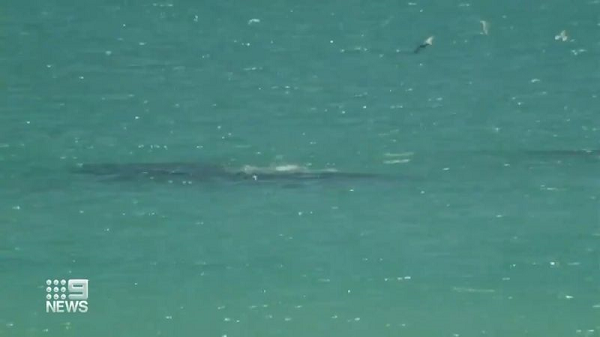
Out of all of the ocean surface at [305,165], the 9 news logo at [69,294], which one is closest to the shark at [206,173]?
the ocean surface at [305,165]

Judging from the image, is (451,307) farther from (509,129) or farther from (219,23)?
(219,23)

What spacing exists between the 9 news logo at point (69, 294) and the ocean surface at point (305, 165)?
0.04ft

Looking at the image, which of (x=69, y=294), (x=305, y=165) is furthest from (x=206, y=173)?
(x=69, y=294)

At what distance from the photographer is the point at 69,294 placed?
2.10 meters

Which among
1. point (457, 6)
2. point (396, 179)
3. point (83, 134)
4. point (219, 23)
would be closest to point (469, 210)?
point (396, 179)

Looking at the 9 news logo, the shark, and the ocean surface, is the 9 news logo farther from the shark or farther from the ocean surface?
the shark

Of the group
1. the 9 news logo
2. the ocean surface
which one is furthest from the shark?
the 9 news logo

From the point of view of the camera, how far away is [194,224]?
213 cm

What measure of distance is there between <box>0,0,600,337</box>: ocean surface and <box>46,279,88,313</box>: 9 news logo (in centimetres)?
1

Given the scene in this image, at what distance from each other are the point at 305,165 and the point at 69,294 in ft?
1.59

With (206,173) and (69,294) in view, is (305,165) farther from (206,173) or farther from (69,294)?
(69,294)

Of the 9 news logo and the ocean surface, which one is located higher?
→ the ocean surface

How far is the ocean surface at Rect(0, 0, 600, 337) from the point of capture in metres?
2.10

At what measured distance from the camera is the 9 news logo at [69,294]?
209 centimetres
